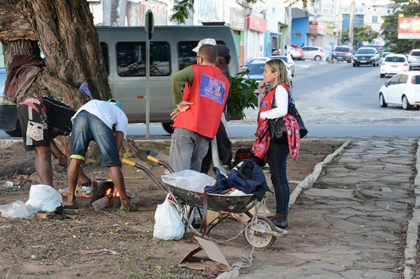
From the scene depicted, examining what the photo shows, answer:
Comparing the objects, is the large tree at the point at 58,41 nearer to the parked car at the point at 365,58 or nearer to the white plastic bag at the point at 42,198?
the white plastic bag at the point at 42,198

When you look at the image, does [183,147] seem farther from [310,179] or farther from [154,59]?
[154,59]

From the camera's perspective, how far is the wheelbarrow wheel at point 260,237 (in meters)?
5.79

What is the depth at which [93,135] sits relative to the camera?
688 centimetres

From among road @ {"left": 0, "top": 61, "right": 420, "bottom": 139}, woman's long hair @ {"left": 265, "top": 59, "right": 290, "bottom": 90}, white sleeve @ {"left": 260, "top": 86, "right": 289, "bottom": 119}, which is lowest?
road @ {"left": 0, "top": 61, "right": 420, "bottom": 139}

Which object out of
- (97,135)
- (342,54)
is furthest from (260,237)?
(342,54)

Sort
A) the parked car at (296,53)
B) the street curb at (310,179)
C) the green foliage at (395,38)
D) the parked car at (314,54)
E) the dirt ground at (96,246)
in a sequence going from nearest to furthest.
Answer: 1. the dirt ground at (96,246)
2. the street curb at (310,179)
3. the parked car at (296,53)
4. the parked car at (314,54)
5. the green foliage at (395,38)

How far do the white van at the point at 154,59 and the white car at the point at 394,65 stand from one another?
3118 centimetres

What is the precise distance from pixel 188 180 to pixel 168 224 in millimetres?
428

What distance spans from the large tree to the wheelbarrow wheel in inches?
196

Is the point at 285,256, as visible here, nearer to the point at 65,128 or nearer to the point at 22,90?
the point at 65,128

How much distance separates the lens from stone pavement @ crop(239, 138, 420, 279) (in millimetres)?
5352

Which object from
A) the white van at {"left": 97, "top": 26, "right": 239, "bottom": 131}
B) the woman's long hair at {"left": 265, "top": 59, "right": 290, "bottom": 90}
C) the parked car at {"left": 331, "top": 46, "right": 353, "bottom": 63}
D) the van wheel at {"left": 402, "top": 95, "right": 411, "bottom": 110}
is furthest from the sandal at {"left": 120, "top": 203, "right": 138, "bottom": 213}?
the parked car at {"left": 331, "top": 46, "right": 353, "bottom": 63}

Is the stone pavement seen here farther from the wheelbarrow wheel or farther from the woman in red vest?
the woman in red vest

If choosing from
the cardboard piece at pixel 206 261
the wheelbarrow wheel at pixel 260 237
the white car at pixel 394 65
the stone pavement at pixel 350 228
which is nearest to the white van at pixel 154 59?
the stone pavement at pixel 350 228
